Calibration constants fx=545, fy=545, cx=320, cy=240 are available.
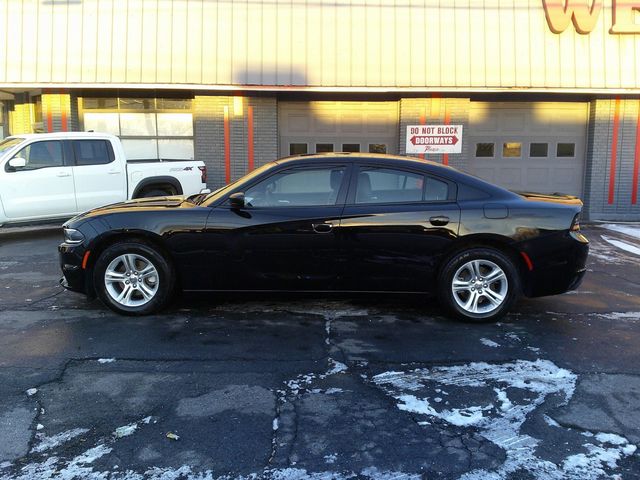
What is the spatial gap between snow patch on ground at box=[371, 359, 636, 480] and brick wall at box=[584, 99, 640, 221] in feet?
33.1

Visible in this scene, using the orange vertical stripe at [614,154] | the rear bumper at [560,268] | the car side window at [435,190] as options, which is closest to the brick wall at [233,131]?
the orange vertical stripe at [614,154]

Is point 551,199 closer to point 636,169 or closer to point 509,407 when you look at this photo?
point 509,407

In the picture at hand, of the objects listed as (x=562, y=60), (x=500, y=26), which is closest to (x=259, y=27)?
(x=500, y=26)

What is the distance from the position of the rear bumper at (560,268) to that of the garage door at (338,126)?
823cm

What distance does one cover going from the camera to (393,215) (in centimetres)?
499

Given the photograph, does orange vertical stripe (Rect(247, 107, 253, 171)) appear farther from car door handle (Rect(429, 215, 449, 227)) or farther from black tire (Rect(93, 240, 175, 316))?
car door handle (Rect(429, 215, 449, 227))

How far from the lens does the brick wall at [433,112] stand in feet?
40.7

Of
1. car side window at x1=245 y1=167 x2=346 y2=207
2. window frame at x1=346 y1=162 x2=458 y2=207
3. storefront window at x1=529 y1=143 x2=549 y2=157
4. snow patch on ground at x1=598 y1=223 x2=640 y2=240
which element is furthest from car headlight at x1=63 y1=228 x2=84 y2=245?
storefront window at x1=529 y1=143 x2=549 y2=157

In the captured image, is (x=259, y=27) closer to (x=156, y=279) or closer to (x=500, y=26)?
(x=500, y=26)

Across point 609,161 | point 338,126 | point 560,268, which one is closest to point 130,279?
point 560,268

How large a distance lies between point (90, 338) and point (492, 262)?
361 cm

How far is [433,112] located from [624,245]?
16.3 ft

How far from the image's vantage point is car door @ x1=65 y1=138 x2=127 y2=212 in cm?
980

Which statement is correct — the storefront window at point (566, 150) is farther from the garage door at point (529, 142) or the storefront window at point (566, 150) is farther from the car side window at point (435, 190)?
the car side window at point (435, 190)
